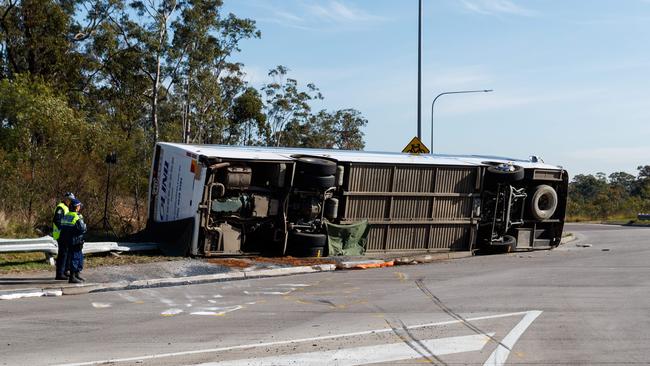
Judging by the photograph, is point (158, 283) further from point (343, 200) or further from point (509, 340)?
point (509, 340)

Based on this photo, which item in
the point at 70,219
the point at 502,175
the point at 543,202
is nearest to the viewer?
the point at 70,219

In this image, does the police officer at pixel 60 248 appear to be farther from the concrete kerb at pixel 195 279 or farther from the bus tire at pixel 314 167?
the bus tire at pixel 314 167

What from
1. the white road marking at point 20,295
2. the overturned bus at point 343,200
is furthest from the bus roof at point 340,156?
the white road marking at point 20,295

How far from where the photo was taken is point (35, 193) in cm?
1867

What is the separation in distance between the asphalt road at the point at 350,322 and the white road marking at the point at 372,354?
0.02 metres

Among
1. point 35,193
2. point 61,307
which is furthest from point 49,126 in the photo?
point 61,307

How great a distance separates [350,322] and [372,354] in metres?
1.83

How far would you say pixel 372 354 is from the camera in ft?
25.3

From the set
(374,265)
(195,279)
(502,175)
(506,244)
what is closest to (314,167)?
(374,265)

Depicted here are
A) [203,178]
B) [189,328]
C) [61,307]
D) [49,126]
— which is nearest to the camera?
[189,328]

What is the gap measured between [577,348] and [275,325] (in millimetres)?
3681

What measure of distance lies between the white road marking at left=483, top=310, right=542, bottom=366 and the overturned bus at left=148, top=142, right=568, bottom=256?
24.3ft

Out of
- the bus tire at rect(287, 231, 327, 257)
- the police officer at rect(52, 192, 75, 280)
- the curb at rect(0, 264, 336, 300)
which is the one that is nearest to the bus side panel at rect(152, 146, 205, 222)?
the curb at rect(0, 264, 336, 300)

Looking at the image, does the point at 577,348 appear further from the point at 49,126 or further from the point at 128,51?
the point at 128,51
